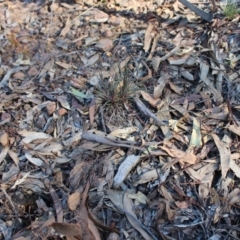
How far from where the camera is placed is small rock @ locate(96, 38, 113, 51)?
2.55 m

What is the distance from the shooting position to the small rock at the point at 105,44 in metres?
2.55

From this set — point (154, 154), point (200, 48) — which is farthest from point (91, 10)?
point (154, 154)

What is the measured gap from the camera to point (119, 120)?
7.20 feet

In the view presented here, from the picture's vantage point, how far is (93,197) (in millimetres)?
1920

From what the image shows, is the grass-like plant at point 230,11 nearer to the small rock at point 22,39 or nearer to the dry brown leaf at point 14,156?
the small rock at point 22,39

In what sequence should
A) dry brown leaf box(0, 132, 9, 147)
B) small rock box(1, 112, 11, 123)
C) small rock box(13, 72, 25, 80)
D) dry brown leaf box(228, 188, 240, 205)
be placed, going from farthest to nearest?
small rock box(13, 72, 25, 80) → small rock box(1, 112, 11, 123) → dry brown leaf box(0, 132, 9, 147) → dry brown leaf box(228, 188, 240, 205)

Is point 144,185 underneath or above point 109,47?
underneath

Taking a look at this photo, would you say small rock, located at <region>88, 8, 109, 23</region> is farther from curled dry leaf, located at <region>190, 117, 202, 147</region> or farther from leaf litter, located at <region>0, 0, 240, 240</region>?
curled dry leaf, located at <region>190, 117, 202, 147</region>

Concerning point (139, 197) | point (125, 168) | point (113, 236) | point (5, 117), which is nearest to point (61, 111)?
point (5, 117)

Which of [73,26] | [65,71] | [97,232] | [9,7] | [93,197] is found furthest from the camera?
[9,7]

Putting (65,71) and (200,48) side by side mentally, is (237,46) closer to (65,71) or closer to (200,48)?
(200,48)

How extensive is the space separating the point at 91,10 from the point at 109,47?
1.29 feet

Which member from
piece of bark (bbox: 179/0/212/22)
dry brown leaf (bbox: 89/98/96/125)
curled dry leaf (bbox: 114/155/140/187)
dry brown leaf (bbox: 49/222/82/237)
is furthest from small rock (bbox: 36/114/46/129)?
piece of bark (bbox: 179/0/212/22)

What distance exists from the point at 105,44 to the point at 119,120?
596 mm
